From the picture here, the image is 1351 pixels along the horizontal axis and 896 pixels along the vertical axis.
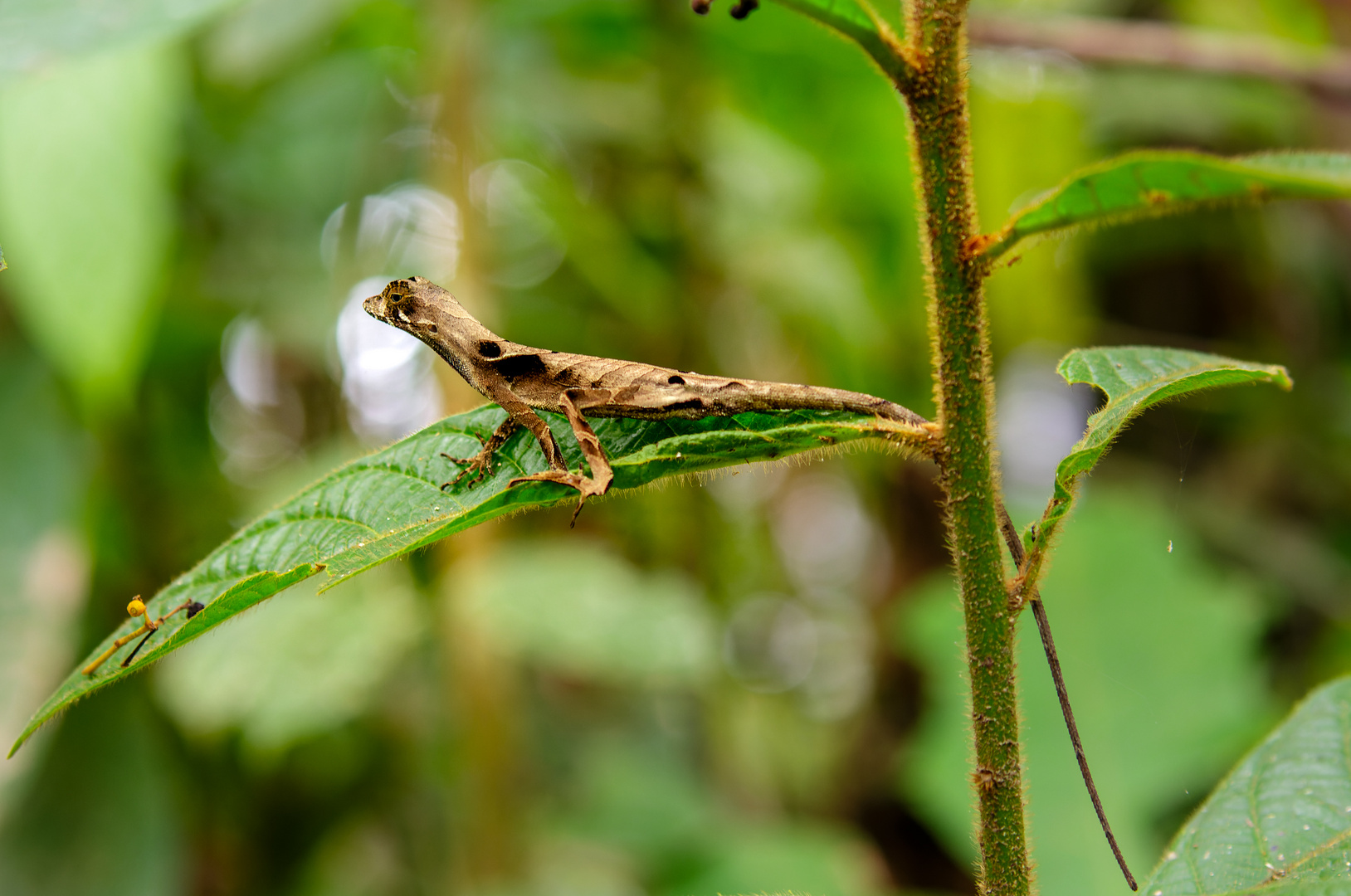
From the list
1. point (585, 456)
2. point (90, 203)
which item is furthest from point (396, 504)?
point (90, 203)

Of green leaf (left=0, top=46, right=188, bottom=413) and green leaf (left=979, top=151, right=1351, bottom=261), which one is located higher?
green leaf (left=0, top=46, right=188, bottom=413)

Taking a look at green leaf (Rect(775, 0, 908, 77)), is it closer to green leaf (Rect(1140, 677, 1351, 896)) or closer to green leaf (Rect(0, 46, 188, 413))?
green leaf (Rect(1140, 677, 1351, 896))

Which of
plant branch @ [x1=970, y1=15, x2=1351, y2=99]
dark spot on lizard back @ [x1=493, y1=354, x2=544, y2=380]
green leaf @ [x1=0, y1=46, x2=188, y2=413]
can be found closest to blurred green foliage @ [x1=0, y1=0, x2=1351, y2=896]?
green leaf @ [x1=0, y1=46, x2=188, y2=413]

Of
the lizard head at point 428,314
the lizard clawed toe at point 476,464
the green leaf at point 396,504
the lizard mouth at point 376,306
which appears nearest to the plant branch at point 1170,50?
the lizard head at point 428,314

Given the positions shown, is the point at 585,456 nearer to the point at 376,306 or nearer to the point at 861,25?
the point at 861,25

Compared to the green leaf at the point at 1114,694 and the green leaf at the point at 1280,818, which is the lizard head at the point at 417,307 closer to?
the green leaf at the point at 1114,694

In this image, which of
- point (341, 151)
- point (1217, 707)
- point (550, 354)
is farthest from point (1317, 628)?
point (341, 151)

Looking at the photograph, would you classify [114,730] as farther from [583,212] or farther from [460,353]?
[583,212]
